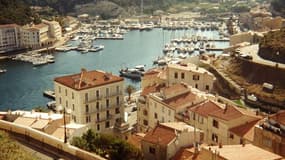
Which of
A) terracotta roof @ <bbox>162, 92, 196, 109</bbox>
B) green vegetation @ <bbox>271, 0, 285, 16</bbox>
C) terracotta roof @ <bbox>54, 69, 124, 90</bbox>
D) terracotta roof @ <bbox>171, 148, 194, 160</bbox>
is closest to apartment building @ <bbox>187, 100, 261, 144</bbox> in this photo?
terracotta roof @ <bbox>162, 92, 196, 109</bbox>

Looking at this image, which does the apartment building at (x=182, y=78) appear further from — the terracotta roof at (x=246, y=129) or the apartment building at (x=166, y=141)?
the apartment building at (x=166, y=141)

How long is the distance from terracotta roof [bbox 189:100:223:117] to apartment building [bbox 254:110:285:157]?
11.0 feet

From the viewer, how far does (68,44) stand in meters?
64.7

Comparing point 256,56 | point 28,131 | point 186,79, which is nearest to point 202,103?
point 186,79

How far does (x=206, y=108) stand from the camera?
20.3m

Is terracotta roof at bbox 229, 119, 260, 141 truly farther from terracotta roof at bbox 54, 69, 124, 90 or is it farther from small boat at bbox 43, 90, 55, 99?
small boat at bbox 43, 90, 55, 99

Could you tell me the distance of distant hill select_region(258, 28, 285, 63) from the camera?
118 feet

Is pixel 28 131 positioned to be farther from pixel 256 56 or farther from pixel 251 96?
pixel 256 56

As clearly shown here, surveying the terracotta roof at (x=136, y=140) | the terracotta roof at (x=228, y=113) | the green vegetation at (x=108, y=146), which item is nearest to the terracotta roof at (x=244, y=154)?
the green vegetation at (x=108, y=146)

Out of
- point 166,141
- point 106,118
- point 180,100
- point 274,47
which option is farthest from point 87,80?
point 274,47

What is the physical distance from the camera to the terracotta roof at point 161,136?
51.3 feet

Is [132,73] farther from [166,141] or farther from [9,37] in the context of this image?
[166,141]

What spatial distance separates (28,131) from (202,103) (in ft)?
36.6

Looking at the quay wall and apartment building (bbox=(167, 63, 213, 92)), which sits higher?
the quay wall
